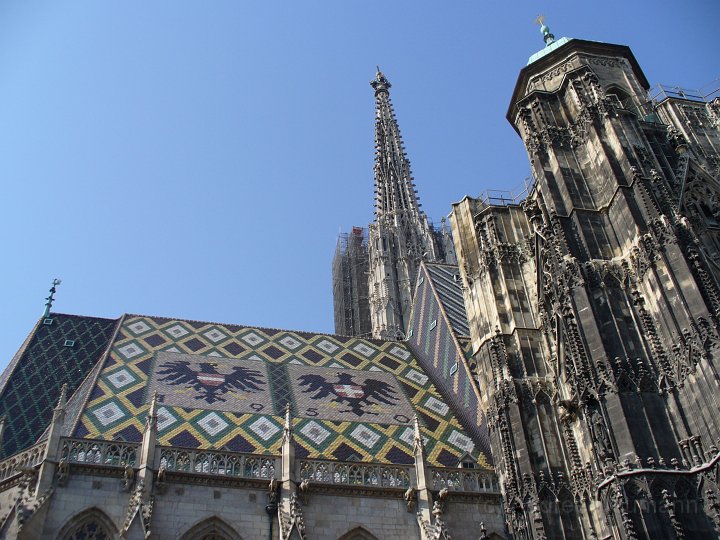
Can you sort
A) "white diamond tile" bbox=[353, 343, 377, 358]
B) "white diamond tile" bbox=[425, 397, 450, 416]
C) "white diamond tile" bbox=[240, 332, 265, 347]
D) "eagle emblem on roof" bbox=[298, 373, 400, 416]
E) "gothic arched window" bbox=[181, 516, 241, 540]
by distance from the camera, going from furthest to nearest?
1. "white diamond tile" bbox=[353, 343, 377, 358]
2. "white diamond tile" bbox=[240, 332, 265, 347]
3. "white diamond tile" bbox=[425, 397, 450, 416]
4. "eagle emblem on roof" bbox=[298, 373, 400, 416]
5. "gothic arched window" bbox=[181, 516, 241, 540]

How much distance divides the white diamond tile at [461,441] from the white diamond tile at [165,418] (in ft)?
19.7

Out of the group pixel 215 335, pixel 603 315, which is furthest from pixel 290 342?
pixel 603 315

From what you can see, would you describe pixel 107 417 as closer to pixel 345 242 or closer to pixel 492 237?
pixel 492 237

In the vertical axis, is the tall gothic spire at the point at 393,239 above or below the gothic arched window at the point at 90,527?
above

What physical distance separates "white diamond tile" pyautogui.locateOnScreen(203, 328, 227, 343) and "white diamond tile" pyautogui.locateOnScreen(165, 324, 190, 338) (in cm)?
57

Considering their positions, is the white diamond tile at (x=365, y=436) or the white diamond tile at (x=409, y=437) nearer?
the white diamond tile at (x=365, y=436)

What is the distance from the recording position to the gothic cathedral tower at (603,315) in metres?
11.1

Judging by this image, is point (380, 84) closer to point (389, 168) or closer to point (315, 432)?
point (389, 168)

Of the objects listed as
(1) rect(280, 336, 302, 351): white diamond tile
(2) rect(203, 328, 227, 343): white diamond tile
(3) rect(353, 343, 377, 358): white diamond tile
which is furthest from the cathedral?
(3) rect(353, 343, 377, 358): white diamond tile

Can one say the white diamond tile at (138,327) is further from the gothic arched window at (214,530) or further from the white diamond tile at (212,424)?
the gothic arched window at (214,530)

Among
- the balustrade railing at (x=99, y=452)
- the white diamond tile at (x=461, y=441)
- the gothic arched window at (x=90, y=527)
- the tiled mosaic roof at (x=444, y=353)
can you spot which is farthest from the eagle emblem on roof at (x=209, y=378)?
the tiled mosaic roof at (x=444, y=353)

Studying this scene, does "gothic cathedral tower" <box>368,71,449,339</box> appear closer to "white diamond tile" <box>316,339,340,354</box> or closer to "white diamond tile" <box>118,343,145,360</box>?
"white diamond tile" <box>316,339,340,354</box>

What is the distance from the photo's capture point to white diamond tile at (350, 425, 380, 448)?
16.0 metres

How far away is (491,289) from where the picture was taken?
16.5 meters
